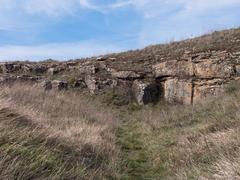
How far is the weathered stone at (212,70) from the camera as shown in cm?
1992

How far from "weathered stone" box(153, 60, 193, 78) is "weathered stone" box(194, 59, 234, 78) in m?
0.41

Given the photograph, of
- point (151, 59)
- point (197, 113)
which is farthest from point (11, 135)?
point (151, 59)

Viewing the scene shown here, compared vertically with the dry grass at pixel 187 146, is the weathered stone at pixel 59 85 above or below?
below

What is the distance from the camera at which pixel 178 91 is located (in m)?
21.2

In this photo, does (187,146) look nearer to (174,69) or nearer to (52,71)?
(174,69)

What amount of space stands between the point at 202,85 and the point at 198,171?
1430cm

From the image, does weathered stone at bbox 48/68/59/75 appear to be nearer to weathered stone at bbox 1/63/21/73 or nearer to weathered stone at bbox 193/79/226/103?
weathered stone at bbox 1/63/21/73

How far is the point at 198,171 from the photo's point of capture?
647 centimetres

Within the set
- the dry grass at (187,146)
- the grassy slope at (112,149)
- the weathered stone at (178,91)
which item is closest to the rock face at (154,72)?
the weathered stone at (178,91)

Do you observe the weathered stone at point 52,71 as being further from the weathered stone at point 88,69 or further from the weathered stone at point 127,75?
the weathered stone at point 127,75

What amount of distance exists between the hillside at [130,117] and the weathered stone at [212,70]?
1.7 inches

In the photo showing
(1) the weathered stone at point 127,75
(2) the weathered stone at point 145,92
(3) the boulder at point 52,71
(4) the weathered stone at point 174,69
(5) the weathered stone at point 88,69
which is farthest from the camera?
(3) the boulder at point 52,71

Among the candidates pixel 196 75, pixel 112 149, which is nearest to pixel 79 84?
pixel 196 75

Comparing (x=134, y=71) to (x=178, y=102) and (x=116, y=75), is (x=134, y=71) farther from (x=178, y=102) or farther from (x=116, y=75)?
(x=178, y=102)
